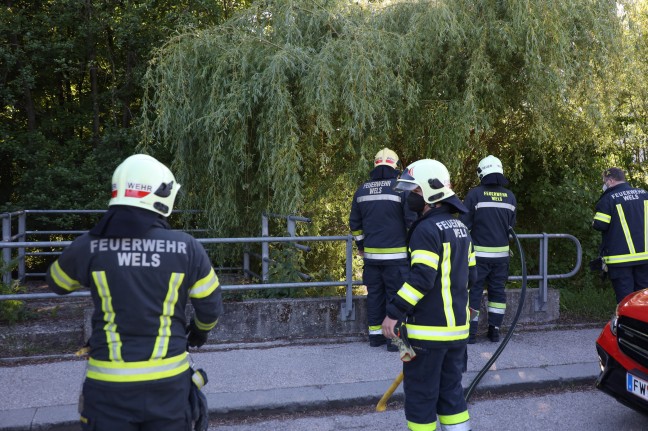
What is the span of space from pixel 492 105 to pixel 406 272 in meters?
2.89

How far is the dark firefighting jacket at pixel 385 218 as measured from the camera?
6395mm

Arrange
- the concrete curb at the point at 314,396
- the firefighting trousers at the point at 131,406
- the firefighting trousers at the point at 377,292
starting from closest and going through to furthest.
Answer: the firefighting trousers at the point at 131,406 → the concrete curb at the point at 314,396 → the firefighting trousers at the point at 377,292

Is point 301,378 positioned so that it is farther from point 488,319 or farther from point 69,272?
point 69,272

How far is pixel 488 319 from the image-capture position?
711 centimetres

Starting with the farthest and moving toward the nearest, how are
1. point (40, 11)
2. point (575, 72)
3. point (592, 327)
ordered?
point (40, 11) < point (575, 72) < point (592, 327)

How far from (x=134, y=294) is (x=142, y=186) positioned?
1.54 feet

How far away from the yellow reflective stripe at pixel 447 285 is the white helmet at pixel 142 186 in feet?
6.00

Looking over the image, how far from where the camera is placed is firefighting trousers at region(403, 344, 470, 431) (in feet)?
12.6

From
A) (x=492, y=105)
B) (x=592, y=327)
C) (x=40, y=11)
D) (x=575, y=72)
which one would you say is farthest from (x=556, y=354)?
(x=40, y=11)

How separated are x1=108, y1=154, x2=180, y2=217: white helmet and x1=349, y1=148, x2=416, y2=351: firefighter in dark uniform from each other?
3.79 metres

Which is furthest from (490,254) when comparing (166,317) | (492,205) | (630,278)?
(166,317)

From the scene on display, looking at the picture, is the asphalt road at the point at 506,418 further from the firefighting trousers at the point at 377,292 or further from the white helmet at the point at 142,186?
the white helmet at the point at 142,186

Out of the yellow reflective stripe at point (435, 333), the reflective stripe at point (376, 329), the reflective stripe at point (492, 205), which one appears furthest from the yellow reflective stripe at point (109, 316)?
the reflective stripe at point (492, 205)

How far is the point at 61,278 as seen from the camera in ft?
9.45
